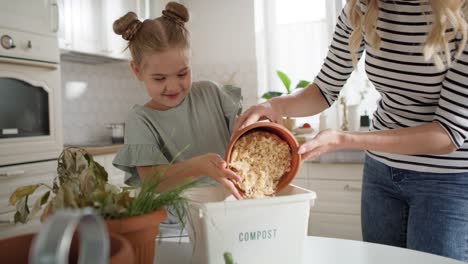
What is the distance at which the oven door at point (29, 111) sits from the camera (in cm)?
203

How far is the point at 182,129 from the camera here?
1.23 m

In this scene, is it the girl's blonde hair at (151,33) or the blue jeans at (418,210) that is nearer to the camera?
the blue jeans at (418,210)

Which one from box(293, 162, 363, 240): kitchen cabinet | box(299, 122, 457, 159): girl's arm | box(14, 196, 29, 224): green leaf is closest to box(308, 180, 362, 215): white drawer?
box(293, 162, 363, 240): kitchen cabinet

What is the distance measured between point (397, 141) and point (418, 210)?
207mm

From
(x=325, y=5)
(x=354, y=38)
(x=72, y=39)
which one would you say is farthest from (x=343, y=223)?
(x=72, y=39)

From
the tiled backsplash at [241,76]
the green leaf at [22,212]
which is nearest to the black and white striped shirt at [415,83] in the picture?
the green leaf at [22,212]

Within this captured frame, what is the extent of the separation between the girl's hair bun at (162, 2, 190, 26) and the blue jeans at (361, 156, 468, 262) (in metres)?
0.71

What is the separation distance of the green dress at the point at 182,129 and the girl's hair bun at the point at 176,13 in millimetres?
224

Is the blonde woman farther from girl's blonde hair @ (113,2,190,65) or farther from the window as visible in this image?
the window

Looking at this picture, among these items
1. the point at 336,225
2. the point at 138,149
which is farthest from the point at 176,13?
the point at 336,225

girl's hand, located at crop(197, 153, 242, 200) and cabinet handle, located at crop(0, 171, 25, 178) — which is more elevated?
girl's hand, located at crop(197, 153, 242, 200)

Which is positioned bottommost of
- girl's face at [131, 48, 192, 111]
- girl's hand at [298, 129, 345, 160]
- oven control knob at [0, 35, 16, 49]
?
girl's hand at [298, 129, 345, 160]

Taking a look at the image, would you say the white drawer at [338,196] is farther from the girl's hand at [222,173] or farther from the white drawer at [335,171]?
the girl's hand at [222,173]

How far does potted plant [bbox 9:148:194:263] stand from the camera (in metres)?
0.60
